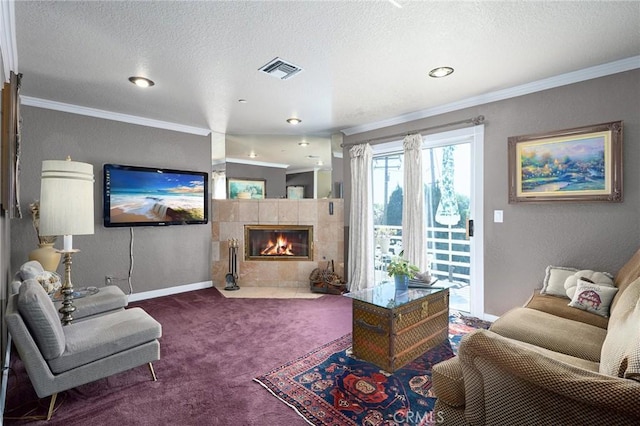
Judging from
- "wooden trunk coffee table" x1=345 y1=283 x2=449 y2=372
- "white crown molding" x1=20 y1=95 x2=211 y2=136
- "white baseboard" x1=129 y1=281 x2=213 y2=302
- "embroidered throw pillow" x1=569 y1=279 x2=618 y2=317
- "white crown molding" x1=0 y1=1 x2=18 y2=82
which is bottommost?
"white baseboard" x1=129 y1=281 x2=213 y2=302

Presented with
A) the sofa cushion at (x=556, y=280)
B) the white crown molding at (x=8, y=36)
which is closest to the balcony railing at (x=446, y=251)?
the sofa cushion at (x=556, y=280)

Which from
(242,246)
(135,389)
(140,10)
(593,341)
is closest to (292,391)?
(135,389)

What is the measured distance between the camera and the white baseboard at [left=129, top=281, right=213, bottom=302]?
4.34 m

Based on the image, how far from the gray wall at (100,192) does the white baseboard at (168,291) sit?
0.19ft

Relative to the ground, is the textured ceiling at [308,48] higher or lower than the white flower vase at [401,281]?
higher

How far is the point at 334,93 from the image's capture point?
3.39m

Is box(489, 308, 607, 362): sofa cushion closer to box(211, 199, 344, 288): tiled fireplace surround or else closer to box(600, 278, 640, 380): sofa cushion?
box(600, 278, 640, 380): sofa cushion

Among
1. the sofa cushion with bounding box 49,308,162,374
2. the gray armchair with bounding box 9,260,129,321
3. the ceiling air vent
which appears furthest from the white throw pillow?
the gray armchair with bounding box 9,260,129,321

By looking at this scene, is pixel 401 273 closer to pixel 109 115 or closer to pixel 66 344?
pixel 66 344

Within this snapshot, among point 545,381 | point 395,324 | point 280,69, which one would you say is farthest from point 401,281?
point 280,69

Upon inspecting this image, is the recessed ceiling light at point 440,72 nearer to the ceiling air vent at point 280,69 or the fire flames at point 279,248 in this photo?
the ceiling air vent at point 280,69

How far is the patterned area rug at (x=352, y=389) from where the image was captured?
6.27 feet

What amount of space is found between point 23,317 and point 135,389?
844 millimetres

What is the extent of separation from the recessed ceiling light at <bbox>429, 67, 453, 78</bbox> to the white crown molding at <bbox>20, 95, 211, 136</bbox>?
3459 millimetres
